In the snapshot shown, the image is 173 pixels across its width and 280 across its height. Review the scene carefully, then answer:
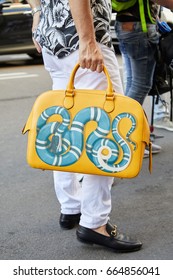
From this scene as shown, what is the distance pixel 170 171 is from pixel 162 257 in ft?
4.98

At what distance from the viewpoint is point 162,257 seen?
10.2ft

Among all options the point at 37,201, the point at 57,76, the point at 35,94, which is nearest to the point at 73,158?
the point at 57,76

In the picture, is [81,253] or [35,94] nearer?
[81,253]

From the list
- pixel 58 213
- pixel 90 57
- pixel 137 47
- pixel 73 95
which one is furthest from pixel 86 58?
pixel 137 47

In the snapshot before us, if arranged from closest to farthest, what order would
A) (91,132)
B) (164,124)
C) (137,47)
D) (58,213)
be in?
(91,132), (58,213), (137,47), (164,124)

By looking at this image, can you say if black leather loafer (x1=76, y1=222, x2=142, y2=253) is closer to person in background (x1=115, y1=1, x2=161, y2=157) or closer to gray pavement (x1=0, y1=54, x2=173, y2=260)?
gray pavement (x1=0, y1=54, x2=173, y2=260)

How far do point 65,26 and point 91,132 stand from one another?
0.60 meters

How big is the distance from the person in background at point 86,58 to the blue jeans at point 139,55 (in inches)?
52.9

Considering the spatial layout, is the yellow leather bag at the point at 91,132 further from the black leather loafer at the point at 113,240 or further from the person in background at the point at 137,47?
the person in background at the point at 137,47

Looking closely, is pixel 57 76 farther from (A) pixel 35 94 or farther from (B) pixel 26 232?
(A) pixel 35 94

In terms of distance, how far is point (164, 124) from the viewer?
5852 millimetres

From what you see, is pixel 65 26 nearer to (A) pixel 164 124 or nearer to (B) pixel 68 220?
(B) pixel 68 220

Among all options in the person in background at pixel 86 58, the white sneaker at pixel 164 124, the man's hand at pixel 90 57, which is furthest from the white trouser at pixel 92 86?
the white sneaker at pixel 164 124

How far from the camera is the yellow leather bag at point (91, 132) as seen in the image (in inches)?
109
